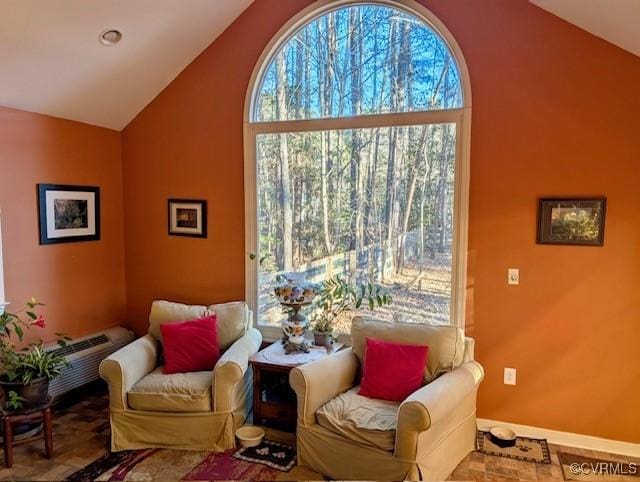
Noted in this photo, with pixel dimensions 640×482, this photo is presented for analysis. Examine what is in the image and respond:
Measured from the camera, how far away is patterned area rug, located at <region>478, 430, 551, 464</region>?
3059 mm

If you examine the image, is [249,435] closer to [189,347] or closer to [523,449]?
[189,347]

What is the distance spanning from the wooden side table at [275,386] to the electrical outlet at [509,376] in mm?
1218

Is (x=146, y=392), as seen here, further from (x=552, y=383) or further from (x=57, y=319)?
(x=552, y=383)

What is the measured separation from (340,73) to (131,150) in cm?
207

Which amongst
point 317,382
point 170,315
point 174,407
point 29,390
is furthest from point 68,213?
point 317,382

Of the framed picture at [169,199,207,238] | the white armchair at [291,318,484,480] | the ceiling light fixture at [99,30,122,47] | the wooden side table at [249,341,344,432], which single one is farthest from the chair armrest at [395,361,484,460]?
the ceiling light fixture at [99,30,122,47]

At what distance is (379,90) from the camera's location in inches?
143

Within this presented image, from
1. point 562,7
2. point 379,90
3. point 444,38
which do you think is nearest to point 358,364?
point 379,90

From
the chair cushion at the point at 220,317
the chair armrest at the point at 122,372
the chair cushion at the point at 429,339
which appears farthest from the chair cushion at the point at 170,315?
the chair cushion at the point at 429,339

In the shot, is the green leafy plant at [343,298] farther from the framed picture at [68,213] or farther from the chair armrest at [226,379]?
the framed picture at [68,213]

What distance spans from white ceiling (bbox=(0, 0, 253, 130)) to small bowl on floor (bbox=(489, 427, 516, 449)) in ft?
12.0

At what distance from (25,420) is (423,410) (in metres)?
2.40

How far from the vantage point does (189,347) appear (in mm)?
3418

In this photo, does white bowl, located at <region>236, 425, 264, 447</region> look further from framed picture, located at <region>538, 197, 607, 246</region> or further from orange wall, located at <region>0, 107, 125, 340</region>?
framed picture, located at <region>538, 197, 607, 246</region>
